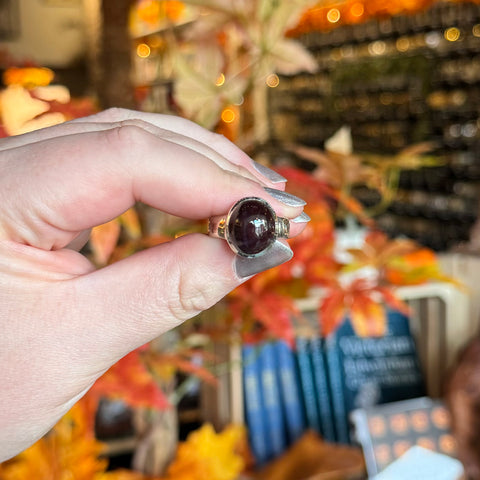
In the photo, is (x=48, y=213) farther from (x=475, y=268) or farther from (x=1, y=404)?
(x=475, y=268)

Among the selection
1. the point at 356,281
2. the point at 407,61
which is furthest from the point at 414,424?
the point at 407,61

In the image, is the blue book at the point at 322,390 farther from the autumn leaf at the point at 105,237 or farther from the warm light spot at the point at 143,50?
the warm light spot at the point at 143,50

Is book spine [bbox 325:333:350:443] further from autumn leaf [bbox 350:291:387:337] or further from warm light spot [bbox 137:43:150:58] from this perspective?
warm light spot [bbox 137:43:150:58]

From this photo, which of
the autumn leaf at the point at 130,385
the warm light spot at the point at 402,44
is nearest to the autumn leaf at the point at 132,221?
the autumn leaf at the point at 130,385

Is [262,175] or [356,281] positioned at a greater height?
[262,175]

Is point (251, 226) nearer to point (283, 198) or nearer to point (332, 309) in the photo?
point (283, 198)

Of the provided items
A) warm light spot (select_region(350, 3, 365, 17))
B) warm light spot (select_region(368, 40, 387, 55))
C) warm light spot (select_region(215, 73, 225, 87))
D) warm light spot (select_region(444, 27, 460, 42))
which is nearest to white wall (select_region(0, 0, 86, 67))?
warm light spot (select_region(350, 3, 365, 17))

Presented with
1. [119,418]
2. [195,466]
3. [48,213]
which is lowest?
[119,418]
